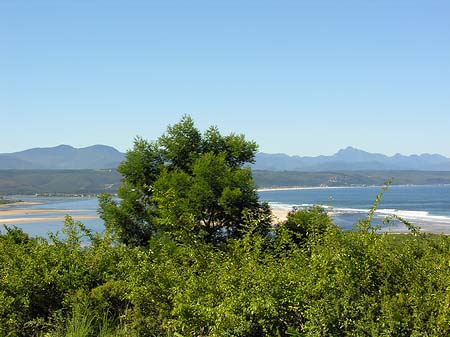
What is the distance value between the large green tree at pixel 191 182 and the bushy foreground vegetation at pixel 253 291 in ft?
60.1

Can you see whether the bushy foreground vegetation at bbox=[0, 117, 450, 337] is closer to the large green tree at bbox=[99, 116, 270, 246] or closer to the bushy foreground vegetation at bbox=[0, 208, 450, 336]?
the bushy foreground vegetation at bbox=[0, 208, 450, 336]

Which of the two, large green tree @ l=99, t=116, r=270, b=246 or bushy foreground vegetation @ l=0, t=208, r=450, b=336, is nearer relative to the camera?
bushy foreground vegetation @ l=0, t=208, r=450, b=336

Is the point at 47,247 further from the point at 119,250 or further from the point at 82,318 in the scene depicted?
the point at 82,318

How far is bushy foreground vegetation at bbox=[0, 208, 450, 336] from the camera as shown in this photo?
4.89 meters

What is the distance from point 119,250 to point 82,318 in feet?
8.50

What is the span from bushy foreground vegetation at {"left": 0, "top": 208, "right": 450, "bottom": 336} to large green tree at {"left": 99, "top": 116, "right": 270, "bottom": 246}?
18.3 meters

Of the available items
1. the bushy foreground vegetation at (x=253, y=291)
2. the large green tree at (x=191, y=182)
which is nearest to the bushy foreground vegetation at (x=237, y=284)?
the bushy foreground vegetation at (x=253, y=291)

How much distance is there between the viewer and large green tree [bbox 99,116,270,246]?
29.4 metres

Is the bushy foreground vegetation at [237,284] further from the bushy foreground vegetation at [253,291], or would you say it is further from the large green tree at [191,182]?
the large green tree at [191,182]

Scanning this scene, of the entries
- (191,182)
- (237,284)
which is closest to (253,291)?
(237,284)

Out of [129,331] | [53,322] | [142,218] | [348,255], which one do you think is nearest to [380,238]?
[348,255]

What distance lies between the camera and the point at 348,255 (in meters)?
5.26

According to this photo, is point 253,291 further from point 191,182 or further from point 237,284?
point 191,182

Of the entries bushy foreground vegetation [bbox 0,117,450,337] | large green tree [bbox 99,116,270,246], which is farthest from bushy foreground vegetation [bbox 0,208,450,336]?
large green tree [bbox 99,116,270,246]
